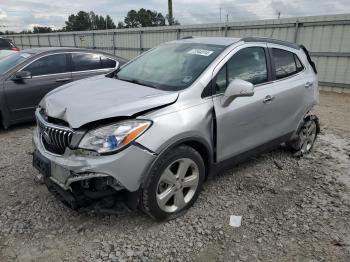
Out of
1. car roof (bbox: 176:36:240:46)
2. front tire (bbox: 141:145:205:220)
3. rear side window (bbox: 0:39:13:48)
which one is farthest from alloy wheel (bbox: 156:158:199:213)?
rear side window (bbox: 0:39:13:48)

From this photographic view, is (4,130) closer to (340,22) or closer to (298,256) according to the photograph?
(298,256)

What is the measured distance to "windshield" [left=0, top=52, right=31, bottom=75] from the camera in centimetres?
605

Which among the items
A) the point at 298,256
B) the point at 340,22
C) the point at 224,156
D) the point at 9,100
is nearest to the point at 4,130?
the point at 9,100

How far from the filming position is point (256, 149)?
3965mm

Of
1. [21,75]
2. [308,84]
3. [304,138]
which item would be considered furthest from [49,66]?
[304,138]

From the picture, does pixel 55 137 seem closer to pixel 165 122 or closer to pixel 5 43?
pixel 165 122

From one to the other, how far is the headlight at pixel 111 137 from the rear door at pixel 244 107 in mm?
988

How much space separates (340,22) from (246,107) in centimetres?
866

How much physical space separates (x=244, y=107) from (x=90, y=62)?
439cm

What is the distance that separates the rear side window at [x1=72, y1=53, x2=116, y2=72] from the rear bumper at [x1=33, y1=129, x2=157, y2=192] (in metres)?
4.38

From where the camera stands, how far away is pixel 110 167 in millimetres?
2588

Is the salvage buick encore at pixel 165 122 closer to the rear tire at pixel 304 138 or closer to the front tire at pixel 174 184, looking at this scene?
the front tire at pixel 174 184

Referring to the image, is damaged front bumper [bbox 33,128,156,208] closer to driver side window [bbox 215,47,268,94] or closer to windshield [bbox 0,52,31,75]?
driver side window [bbox 215,47,268,94]

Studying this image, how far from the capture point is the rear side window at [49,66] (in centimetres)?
621
